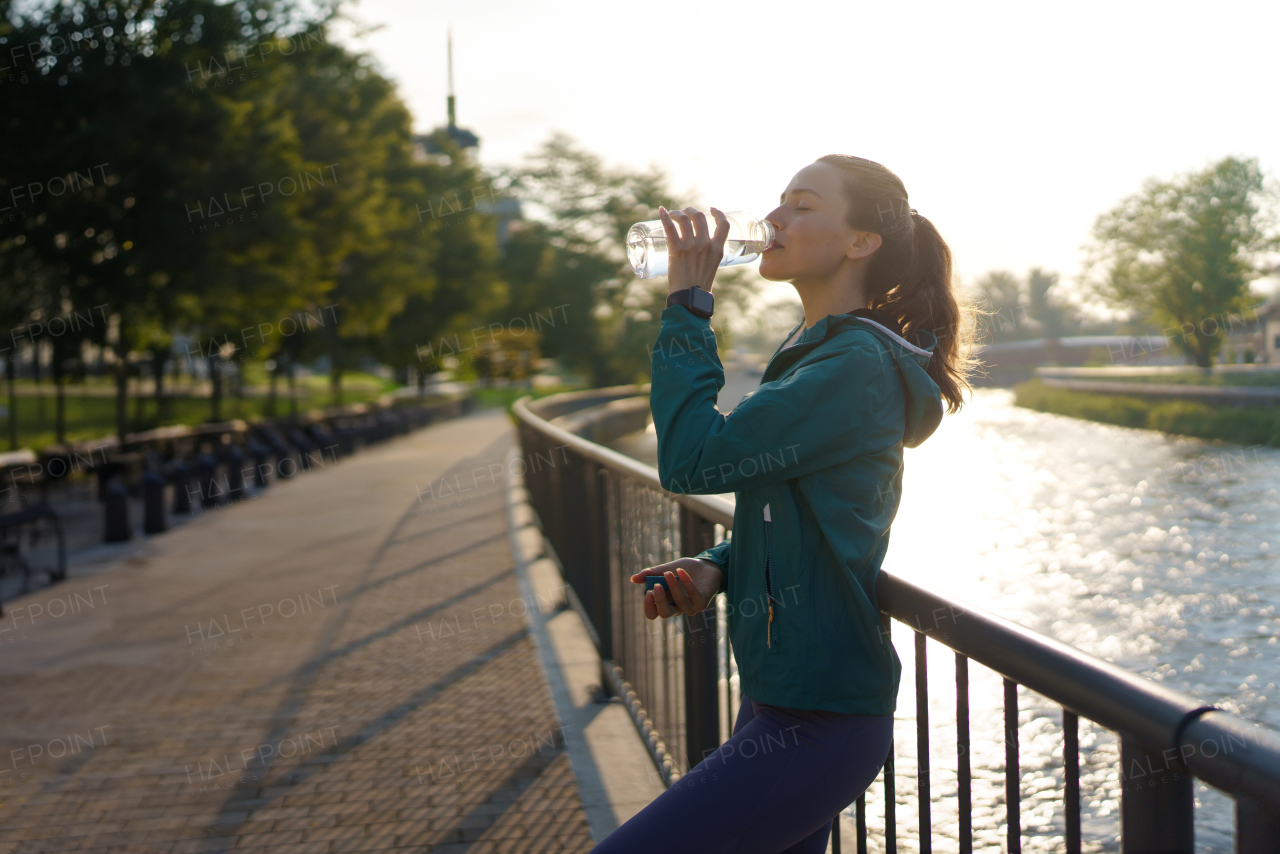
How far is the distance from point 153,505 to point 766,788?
11512mm

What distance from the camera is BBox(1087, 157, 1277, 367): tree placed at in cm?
3469

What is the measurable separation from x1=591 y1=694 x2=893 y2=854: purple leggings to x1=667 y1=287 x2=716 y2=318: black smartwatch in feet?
2.31

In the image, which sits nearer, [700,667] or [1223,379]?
[700,667]

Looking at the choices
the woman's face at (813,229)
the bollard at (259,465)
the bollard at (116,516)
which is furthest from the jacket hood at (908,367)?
the bollard at (259,465)

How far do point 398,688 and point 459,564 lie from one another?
13.0ft

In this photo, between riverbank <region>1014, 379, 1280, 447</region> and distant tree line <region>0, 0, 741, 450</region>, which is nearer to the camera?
distant tree line <region>0, 0, 741, 450</region>

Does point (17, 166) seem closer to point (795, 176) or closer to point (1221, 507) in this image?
point (795, 176)

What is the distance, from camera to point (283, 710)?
557 centimetres

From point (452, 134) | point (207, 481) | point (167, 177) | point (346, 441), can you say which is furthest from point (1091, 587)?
point (452, 134)

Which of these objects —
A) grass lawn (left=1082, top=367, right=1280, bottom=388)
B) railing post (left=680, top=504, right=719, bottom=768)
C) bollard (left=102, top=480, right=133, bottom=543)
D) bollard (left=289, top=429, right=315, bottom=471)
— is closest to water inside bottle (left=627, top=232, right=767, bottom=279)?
railing post (left=680, top=504, right=719, bottom=768)

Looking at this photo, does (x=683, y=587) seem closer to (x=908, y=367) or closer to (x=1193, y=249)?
(x=908, y=367)

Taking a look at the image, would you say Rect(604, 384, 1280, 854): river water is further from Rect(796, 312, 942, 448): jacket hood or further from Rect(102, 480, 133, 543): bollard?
Rect(102, 480, 133, 543): bollard

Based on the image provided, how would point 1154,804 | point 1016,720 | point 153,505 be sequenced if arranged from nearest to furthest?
point 1154,804 → point 1016,720 → point 153,505

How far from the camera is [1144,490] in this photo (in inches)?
677
